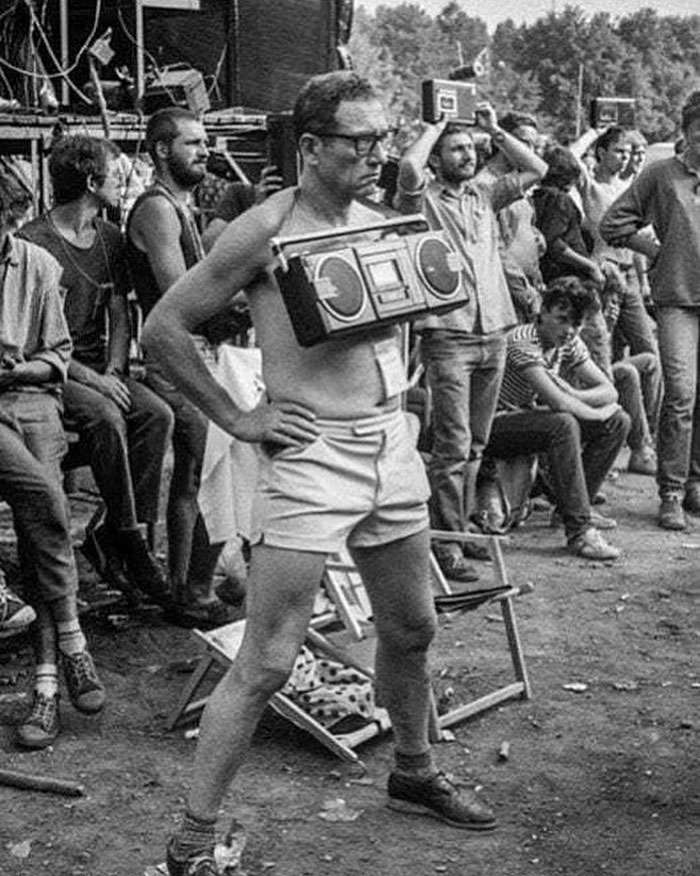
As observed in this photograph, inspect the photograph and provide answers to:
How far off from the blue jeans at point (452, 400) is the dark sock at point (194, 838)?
363cm

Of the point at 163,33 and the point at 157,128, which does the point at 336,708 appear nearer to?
the point at 157,128

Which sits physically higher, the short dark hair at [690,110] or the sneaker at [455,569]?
the short dark hair at [690,110]

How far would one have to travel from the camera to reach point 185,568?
6488 millimetres

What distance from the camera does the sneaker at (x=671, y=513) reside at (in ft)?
27.3

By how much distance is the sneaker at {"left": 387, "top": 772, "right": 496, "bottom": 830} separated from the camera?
14.4 ft

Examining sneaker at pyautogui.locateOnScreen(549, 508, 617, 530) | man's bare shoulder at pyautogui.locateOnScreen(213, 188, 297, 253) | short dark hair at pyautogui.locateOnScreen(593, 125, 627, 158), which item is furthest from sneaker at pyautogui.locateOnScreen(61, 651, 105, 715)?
short dark hair at pyautogui.locateOnScreen(593, 125, 627, 158)

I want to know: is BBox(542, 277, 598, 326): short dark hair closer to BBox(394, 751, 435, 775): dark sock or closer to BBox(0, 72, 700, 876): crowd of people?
BBox(0, 72, 700, 876): crowd of people

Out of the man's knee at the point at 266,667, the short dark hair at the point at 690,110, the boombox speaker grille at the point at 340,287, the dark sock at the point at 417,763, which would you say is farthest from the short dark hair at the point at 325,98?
the short dark hair at the point at 690,110

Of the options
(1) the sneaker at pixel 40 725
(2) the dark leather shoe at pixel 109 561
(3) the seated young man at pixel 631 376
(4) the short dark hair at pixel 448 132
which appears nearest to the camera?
(1) the sneaker at pixel 40 725

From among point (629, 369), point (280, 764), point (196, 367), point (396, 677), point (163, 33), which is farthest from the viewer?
point (163, 33)

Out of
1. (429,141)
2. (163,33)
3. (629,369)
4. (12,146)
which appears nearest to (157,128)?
(429,141)

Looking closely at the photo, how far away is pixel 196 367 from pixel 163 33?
38.3 ft

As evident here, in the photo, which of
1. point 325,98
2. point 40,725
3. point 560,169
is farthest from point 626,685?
point 560,169

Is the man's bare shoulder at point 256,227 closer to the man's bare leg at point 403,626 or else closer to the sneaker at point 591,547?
the man's bare leg at point 403,626
